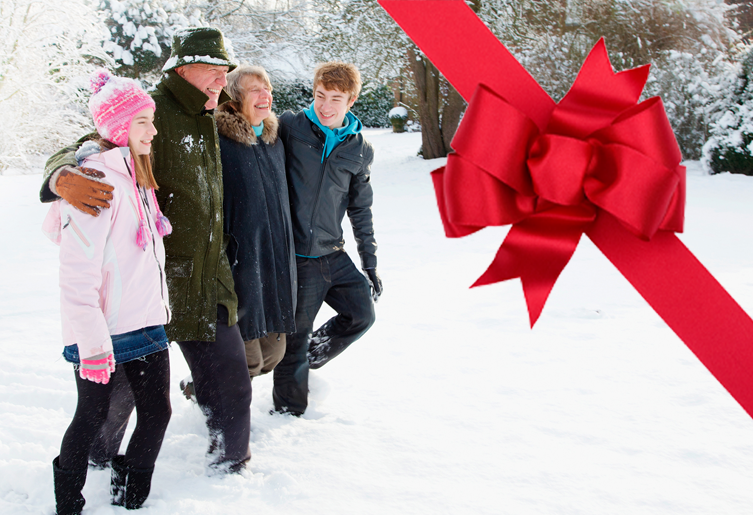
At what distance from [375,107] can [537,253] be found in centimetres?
2413

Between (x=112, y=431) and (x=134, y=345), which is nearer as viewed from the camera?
(x=134, y=345)

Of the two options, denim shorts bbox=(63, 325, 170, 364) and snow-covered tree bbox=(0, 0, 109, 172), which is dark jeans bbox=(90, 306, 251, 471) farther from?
snow-covered tree bbox=(0, 0, 109, 172)

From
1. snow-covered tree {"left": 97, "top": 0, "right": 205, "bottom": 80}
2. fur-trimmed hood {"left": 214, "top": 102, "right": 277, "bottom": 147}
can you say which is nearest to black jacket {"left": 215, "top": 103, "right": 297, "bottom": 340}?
fur-trimmed hood {"left": 214, "top": 102, "right": 277, "bottom": 147}

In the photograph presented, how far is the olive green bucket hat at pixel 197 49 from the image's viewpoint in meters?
2.27

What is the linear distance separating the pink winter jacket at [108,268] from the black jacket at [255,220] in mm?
434

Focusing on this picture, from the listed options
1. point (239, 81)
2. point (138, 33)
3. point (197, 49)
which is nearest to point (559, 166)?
point (197, 49)

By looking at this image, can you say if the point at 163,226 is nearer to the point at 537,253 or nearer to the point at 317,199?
the point at 317,199

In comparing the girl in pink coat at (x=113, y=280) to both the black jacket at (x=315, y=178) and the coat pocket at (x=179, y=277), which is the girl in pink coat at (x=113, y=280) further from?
the black jacket at (x=315, y=178)

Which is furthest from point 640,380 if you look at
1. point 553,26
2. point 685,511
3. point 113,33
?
point 113,33

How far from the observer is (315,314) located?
10.0 feet

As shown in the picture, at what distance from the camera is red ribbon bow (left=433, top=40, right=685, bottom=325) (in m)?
0.41

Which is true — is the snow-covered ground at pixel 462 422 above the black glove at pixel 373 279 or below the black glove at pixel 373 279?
below

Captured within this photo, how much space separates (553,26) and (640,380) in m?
9.73

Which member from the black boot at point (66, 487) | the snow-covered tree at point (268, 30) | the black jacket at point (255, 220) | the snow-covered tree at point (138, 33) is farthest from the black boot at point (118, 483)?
the snow-covered tree at point (268, 30)
